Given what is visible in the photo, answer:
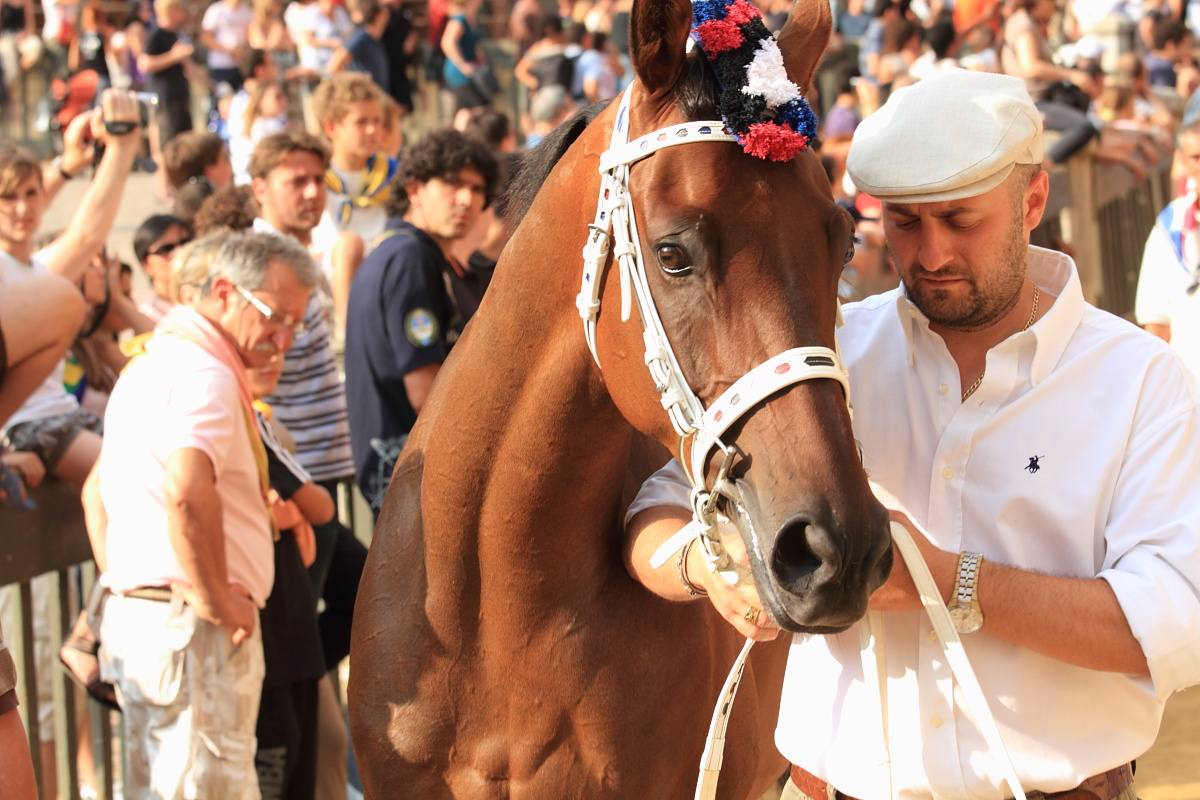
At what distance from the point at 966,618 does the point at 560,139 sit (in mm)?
1275

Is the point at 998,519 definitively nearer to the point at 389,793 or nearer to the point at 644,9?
the point at 644,9

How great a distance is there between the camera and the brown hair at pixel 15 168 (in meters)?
4.80

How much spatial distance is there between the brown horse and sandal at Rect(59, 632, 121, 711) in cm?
149

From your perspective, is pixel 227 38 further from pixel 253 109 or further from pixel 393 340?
pixel 393 340

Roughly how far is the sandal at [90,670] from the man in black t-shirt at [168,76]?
1003 centimetres

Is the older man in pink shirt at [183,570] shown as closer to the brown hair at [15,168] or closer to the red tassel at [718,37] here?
the brown hair at [15,168]

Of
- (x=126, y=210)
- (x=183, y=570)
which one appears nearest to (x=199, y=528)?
(x=183, y=570)

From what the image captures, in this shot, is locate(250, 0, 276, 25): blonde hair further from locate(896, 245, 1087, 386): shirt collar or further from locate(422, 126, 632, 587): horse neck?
locate(896, 245, 1087, 386): shirt collar

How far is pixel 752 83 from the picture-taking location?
2078 millimetres

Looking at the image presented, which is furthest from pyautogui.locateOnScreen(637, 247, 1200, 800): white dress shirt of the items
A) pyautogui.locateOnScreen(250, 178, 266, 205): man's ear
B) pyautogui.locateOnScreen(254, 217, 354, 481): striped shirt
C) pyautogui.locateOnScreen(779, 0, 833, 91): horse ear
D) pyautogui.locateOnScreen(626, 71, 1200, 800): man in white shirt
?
pyautogui.locateOnScreen(250, 178, 266, 205): man's ear

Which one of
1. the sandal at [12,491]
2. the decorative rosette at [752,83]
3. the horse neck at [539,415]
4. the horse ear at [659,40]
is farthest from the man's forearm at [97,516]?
the decorative rosette at [752,83]

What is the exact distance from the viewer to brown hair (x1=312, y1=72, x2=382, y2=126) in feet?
22.2

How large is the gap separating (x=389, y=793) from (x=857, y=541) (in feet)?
4.38

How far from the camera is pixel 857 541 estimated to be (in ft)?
5.78
